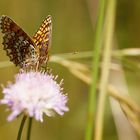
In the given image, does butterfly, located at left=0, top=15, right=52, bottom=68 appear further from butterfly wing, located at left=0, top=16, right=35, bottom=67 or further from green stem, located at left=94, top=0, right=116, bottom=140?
green stem, located at left=94, top=0, right=116, bottom=140

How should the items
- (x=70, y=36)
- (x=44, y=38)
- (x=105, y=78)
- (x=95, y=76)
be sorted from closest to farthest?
(x=95, y=76), (x=105, y=78), (x=44, y=38), (x=70, y=36)

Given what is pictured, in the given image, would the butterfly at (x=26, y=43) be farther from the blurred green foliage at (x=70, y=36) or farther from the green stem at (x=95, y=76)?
the blurred green foliage at (x=70, y=36)

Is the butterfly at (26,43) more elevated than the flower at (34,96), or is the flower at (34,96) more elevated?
the butterfly at (26,43)

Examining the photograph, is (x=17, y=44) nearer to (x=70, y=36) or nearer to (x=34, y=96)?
(x=34, y=96)

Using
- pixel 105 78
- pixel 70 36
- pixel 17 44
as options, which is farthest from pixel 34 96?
pixel 70 36

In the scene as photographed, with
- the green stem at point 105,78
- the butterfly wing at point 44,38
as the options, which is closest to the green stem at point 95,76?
the green stem at point 105,78

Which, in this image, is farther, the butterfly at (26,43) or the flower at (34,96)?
the butterfly at (26,43)

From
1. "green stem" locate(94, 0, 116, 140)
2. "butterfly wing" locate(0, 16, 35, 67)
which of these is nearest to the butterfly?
"butterfly wing" locate(0, 16, 35, 67)
